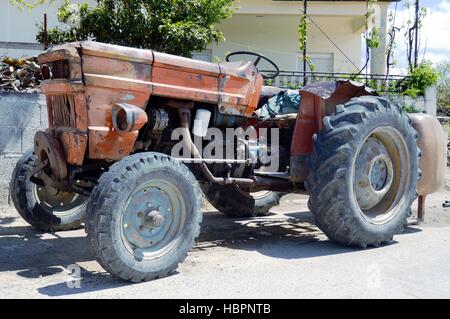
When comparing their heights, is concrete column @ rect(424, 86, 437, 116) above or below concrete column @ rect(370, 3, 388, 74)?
below

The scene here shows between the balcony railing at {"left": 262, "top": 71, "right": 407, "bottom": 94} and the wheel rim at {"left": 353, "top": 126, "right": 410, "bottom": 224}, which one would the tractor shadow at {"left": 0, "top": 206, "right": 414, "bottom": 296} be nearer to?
the wheel rim at {"left": 353, "top": 126, "right": 410, "bottom": 224}

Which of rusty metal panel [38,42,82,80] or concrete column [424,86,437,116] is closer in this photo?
rusty metal panel [38,42,82,80]

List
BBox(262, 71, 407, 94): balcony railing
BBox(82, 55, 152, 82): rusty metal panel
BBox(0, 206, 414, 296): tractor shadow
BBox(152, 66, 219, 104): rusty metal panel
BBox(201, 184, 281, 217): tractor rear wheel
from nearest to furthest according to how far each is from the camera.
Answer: BBox(0, 206, 414, 296): tractor shadow
BBox(82, 55, 152, 82): rusty metal panel
BBox(152, 66, 219, 104): rusty metal panel
BBox(201, 184, 281, 217): tractor rear wheel
BBox(262, 71, 407, 94): balcony railing

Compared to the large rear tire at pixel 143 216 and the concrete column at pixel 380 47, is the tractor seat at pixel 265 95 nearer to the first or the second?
the large rear tire at pixel 143 216

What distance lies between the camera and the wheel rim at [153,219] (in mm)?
4664

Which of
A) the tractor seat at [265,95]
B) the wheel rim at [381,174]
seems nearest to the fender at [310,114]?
the wheel rim at [381,174]

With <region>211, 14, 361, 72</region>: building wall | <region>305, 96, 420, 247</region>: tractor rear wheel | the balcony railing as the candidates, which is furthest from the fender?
<region>211, 14, 361, 72</region>: building wall

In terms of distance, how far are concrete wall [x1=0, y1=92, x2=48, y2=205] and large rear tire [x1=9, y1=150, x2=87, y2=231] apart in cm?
178

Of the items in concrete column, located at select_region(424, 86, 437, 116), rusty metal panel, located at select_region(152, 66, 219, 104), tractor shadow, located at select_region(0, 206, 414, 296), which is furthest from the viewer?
concrete column, located at select_region(424, 86, 437, 116)

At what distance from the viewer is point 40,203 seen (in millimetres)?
6477

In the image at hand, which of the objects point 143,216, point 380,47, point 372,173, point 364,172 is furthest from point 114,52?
point 380,47

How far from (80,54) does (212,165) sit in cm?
186

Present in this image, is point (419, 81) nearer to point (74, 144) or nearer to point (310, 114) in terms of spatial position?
point (310, 114)

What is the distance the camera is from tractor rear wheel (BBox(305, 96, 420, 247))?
223 inches
